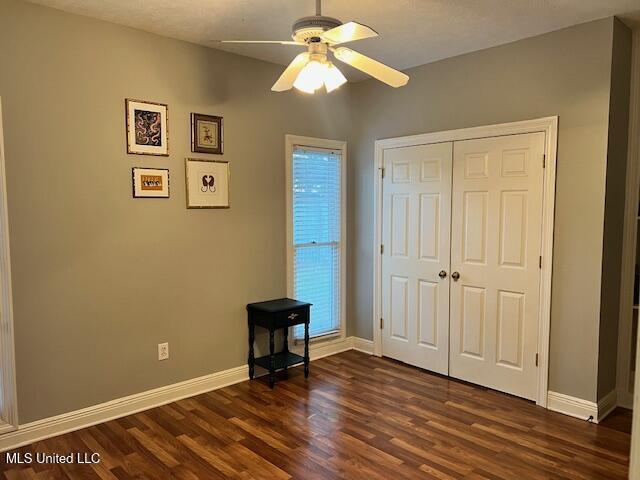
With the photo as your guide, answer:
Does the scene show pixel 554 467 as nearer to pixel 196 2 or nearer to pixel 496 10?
pixel 496 10

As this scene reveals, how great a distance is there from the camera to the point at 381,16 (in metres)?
2.95

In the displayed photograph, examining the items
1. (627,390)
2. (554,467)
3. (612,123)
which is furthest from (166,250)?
(627,390)

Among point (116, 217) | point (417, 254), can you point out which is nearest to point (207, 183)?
point (116, 217)

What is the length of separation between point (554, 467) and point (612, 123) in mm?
2130

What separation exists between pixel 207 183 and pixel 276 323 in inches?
46.6

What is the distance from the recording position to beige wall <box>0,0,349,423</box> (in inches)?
110

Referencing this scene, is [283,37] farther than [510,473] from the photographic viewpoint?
Yes

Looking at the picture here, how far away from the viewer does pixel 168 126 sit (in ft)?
11.0

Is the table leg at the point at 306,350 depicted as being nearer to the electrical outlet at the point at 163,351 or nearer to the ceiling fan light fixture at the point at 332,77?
the electrical outlet at the point at 163,351

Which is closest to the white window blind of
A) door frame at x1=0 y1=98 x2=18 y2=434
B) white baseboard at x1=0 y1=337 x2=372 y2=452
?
white baseboard at x1=0 y1=337 x2=372 y2=452

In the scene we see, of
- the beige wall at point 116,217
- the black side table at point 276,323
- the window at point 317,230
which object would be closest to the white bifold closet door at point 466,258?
the window at point 317,230

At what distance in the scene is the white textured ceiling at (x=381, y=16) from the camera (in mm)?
2773

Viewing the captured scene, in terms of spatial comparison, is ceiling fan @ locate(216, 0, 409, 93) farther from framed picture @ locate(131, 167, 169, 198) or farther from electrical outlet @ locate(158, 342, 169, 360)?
electrical outlet @ locate(158, 342, 169, 360)

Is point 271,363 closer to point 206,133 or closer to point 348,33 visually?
point 206,133
